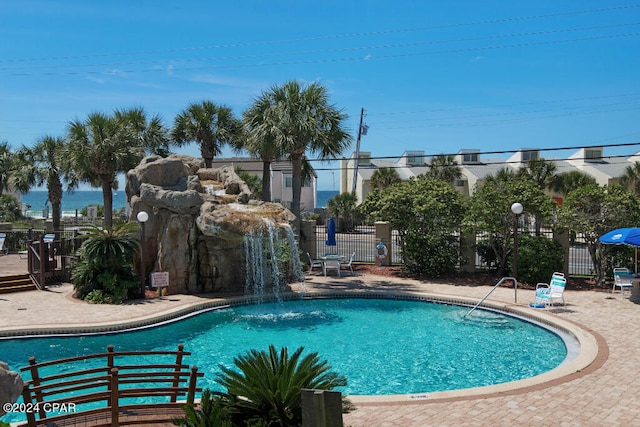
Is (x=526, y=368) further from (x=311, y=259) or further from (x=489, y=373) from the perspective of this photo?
(x=311, y=259)

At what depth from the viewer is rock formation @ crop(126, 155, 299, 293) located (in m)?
16.8

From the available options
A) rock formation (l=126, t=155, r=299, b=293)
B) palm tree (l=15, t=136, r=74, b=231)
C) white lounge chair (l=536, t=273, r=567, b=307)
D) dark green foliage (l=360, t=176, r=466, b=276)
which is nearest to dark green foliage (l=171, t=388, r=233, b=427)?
rock formation (l=126, t=155, r=299, b=293)

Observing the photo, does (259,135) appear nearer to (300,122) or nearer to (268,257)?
(300,122)

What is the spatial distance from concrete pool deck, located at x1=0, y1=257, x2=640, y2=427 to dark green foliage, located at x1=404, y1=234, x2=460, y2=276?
1.17m

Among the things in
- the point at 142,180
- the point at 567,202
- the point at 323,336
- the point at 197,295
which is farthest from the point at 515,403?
the point at 142,180

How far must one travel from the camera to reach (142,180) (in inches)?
741

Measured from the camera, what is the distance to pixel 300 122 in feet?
67.1

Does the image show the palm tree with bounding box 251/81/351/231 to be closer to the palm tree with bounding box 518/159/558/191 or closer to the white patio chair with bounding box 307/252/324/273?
the white patio chair with bounding box 307/252/324/273

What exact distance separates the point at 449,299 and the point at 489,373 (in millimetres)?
6724

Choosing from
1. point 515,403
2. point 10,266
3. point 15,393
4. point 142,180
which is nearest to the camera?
point 15,393

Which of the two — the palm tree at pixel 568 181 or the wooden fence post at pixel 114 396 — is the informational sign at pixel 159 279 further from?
the palm tree at pixel 568 181

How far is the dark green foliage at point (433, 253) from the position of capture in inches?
834

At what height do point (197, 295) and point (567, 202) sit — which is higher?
point (567, 202)

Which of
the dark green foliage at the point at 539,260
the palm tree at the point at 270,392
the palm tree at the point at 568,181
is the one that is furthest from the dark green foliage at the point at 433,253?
the palm tree at the point at 568,181
